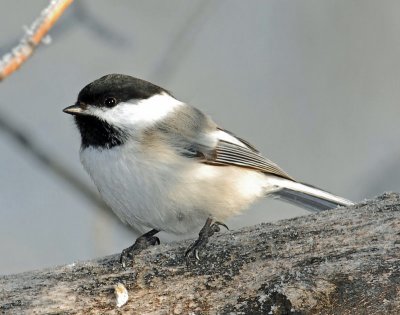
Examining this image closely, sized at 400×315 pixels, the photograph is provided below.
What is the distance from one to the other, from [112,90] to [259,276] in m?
0.94

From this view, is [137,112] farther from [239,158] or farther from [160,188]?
[239,158]

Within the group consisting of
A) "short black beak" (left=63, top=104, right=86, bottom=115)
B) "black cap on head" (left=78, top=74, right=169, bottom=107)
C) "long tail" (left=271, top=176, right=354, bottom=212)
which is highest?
"black cap on head" (left=78, top=74, right=169, bottom=107)

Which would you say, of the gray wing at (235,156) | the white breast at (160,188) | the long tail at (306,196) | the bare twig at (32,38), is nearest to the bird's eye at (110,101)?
the white breast at (160,188)

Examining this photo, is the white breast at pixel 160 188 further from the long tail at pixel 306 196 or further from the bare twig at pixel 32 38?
the bare twig at pixel 32 38

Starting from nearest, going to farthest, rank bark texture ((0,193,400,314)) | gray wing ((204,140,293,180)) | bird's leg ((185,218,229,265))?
bark texture ((0,193,400,314)) < bird's leg ((185,218,229,265)) < gray wing ((204,140,293,180))

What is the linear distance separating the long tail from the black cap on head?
2.20ft

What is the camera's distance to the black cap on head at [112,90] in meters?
2.69

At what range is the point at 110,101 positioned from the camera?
8.87ft

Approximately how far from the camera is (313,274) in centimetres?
206

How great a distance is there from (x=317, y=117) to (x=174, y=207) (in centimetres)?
158

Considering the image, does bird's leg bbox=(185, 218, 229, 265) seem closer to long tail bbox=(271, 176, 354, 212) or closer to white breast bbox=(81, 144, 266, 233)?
white breast bbox=(81, 144, 266, 233)

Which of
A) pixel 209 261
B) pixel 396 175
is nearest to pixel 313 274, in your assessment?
pixel 209 261

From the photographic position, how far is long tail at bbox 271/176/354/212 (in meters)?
2.91

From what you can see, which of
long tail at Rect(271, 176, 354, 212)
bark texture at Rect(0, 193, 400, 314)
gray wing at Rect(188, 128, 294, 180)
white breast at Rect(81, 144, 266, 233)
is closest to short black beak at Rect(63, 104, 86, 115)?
white breast at Rect(81, 144, 266, 233)
